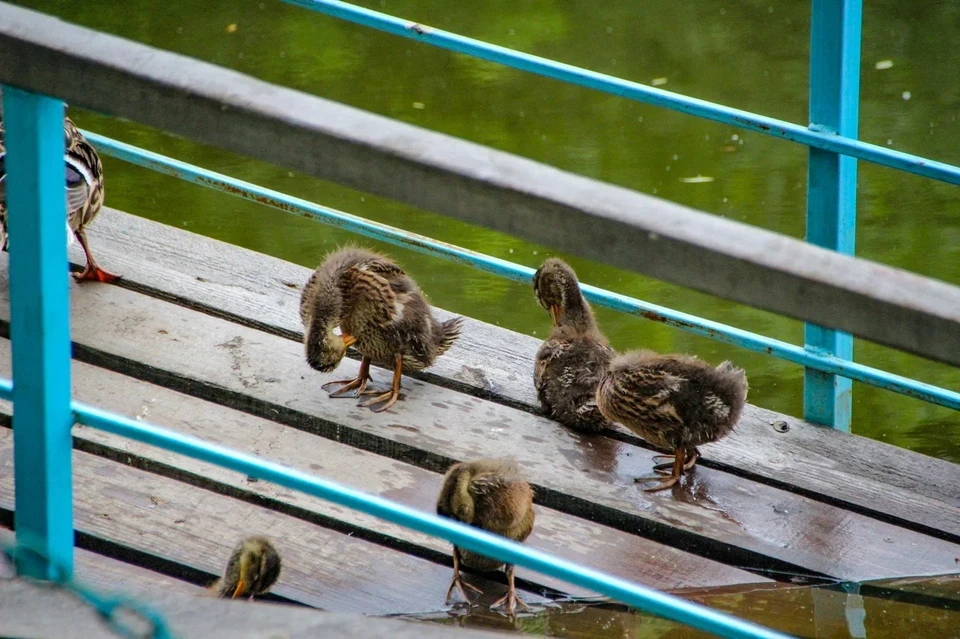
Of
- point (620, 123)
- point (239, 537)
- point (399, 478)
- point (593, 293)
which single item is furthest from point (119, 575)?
point (620, 123)

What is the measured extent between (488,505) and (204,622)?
141cm

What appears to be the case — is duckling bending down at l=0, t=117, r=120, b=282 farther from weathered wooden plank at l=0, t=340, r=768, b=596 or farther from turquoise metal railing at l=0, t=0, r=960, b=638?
turquoise metal railing at l=0, t=0, r=960, b=638

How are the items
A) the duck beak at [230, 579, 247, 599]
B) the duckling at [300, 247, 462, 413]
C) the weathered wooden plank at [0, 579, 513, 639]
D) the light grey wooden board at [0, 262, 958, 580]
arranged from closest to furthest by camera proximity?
the weathered wooden plank at [0, 579, 513, 639]
the duck beak at [230, 579, 247, 599]
the light grey wooden board at [0, 262, 958, 580]
the duckling at [300, 247, 462, 413]

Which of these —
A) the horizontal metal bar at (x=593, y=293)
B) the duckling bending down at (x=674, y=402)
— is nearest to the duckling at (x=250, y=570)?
the duckling bending down at (x=674, y=402)

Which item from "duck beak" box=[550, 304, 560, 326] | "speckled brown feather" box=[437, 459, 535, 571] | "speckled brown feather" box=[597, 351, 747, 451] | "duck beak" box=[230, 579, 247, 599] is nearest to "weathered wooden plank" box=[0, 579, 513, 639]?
"duck beak" box=[230, 579, 247, 599]

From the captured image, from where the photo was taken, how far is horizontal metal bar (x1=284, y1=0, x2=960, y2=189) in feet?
10.4

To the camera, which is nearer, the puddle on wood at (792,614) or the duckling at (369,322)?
the puddle on wood at (792,614)

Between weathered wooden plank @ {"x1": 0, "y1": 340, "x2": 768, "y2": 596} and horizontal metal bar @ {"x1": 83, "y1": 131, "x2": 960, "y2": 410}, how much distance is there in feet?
2.30

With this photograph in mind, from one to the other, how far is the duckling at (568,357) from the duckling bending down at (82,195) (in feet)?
4.19

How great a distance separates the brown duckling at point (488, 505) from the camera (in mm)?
2863

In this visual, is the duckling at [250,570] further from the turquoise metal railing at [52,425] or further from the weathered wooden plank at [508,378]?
the weathered wooden plank at [508,378]

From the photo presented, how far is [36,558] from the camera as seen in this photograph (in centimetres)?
167

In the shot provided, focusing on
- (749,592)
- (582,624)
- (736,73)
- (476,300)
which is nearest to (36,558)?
(582,624)

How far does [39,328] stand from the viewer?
1.67 m
